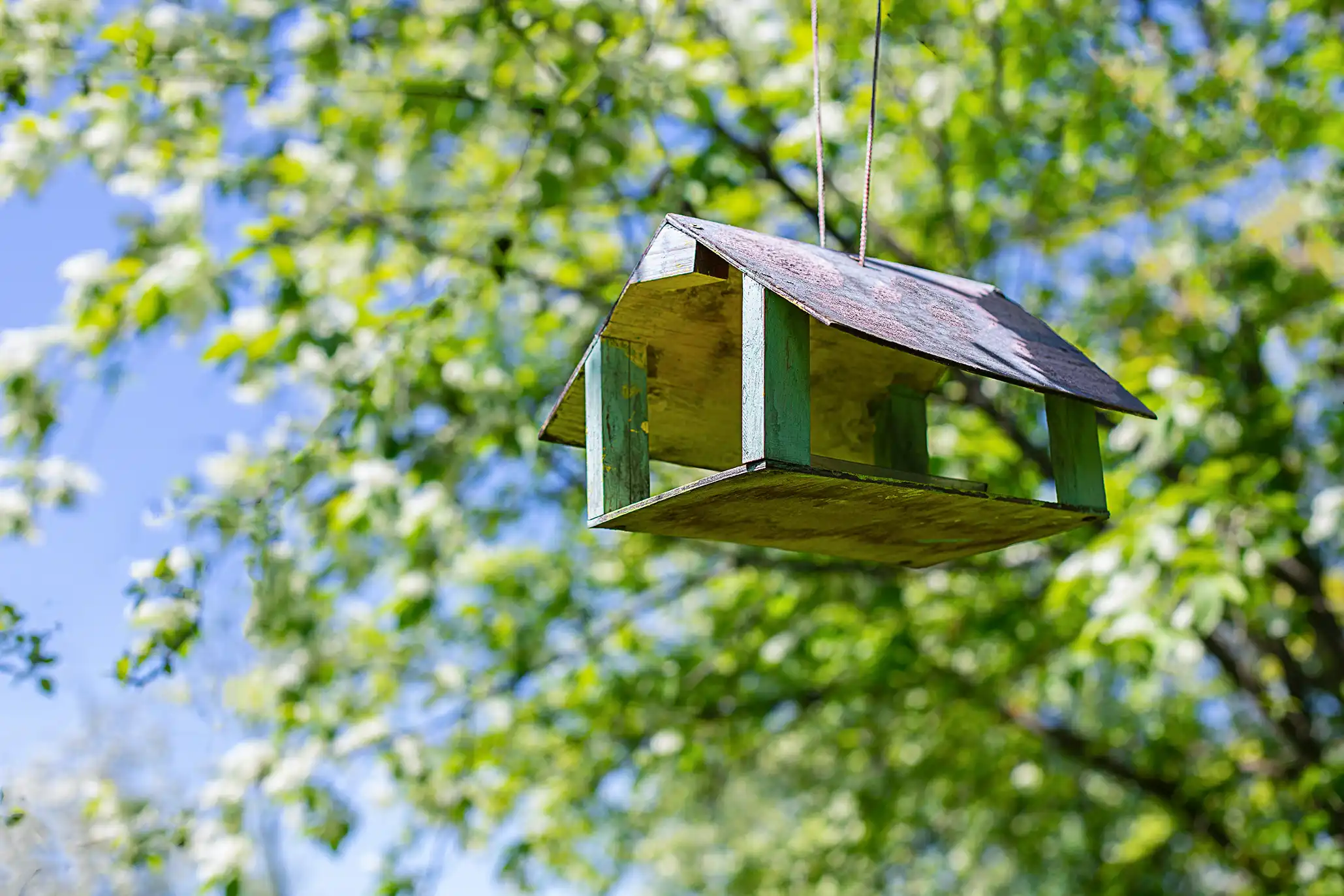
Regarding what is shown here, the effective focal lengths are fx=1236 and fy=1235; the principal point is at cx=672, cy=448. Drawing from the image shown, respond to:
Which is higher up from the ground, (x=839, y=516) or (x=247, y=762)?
(x=839, y=516)

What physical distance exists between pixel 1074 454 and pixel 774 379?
2.08 feet

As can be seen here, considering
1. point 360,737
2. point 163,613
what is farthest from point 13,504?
point 360,737

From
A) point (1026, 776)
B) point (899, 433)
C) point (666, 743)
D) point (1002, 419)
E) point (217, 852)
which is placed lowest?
point (1026, 776)

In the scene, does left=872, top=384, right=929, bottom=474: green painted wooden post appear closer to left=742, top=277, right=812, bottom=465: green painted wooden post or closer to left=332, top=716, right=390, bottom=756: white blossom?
left=742, top=277, right=812, bottom=465: green painted wooden post

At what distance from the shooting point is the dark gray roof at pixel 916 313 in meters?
1.42

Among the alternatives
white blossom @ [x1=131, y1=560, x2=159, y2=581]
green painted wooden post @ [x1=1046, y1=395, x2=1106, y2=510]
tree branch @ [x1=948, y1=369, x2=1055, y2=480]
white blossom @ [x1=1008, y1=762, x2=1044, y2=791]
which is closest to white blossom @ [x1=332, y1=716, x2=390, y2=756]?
white blossom @ [x1=131, y1=560, x2=159, y2=581]

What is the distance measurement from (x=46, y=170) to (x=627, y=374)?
2041 millimetres

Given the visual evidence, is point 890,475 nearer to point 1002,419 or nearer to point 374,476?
point 374,476

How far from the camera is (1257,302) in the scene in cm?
452

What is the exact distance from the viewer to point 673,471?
12.3ft

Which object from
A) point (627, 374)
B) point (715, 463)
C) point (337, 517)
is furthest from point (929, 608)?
point (627, 374)

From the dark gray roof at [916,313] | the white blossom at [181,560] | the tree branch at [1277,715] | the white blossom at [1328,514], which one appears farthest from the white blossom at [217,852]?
the tree branch at [1277,715]

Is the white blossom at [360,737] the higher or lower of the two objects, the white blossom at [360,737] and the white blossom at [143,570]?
the lower

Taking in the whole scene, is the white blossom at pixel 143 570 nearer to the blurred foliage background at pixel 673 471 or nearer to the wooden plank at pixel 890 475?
the blurred foliage background at pixel 673 471
